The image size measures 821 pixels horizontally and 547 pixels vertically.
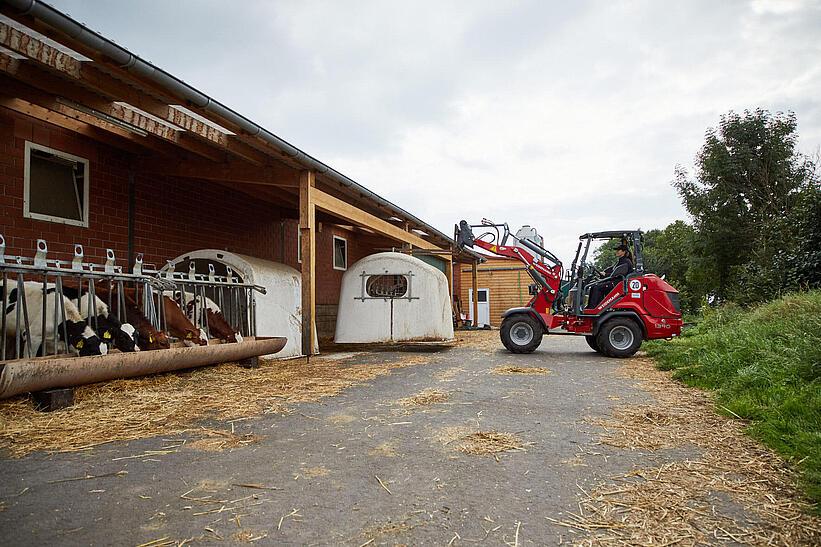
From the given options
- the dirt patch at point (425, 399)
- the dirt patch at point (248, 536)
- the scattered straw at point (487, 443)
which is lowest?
the dirt patch at point (425, 399)

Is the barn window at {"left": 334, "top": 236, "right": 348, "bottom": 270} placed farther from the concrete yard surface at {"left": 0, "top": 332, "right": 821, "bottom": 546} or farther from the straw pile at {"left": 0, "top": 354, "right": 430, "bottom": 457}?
the concrete yard surface at {"left": 0, "top": 332, "right": 821, "bottom": 546}

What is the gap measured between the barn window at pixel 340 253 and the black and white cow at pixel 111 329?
957 centimetres

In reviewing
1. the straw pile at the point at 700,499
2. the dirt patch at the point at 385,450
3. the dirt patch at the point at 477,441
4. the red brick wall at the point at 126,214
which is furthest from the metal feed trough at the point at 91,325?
the straw pile at the point at 700,499

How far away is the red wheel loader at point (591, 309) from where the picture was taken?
9.38 metres

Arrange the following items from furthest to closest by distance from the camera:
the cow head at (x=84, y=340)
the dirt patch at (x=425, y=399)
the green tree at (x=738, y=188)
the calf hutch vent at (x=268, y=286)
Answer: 1. the green tree at (x=738, y=188)
2. the calf hutch vent at (x=268, y=286)
3. the dirt patch at (x=425, y=399)
4. the cow head at (x=84, y=340)

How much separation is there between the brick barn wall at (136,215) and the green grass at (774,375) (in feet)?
25.6

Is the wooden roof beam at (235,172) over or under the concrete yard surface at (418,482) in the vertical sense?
over

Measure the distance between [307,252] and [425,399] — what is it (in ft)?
12.7

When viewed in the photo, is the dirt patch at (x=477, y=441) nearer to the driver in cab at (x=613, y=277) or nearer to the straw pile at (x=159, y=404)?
the straw pile at (x=159, y=404)

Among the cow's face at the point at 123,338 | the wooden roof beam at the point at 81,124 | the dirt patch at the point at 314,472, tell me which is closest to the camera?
the dirt patch at the point at 314,472

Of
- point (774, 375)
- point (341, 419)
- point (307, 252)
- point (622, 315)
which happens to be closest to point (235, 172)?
point (307, 252)

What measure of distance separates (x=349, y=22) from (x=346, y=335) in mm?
7022

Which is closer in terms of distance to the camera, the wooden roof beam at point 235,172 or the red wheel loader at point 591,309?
the wooden roof beam at point 235,172

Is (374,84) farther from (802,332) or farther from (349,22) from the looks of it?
(802,332)
